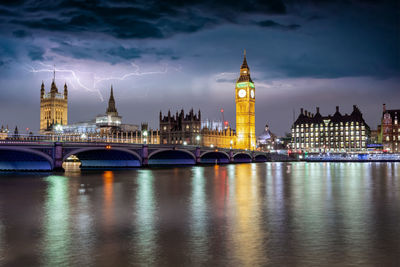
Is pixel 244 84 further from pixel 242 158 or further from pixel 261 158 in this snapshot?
pixel 242 158

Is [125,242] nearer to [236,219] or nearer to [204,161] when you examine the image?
[236,219]

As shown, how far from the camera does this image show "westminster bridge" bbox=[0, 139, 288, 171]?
2153 inches

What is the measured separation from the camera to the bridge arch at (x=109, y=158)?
74.8m

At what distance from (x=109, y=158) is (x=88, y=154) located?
495 cm

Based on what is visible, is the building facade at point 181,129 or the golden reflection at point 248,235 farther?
the building facade at point 181,129

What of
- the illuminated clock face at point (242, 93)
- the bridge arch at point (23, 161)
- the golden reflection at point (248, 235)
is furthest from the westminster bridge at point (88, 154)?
the illuminated clock face at point (242, 93)

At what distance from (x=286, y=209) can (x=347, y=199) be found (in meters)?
6.98

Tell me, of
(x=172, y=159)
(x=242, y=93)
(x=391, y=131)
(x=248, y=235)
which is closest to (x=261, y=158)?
(x=242, y=93)

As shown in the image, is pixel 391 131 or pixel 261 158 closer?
pixel 261 158

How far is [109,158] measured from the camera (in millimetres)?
83312

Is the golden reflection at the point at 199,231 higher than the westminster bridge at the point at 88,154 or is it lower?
lower

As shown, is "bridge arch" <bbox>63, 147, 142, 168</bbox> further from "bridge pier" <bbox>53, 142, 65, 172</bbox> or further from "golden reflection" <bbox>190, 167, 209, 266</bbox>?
"golden reflection" <bbox>190, 167, 209, 266</bbox>

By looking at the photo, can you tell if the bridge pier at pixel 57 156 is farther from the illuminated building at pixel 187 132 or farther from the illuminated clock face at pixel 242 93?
the illuminated clock face at pixel 242 93

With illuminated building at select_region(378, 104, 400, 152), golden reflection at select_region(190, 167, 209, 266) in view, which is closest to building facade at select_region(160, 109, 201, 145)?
illuminated building at select_region(378, 104, 400, 152)
